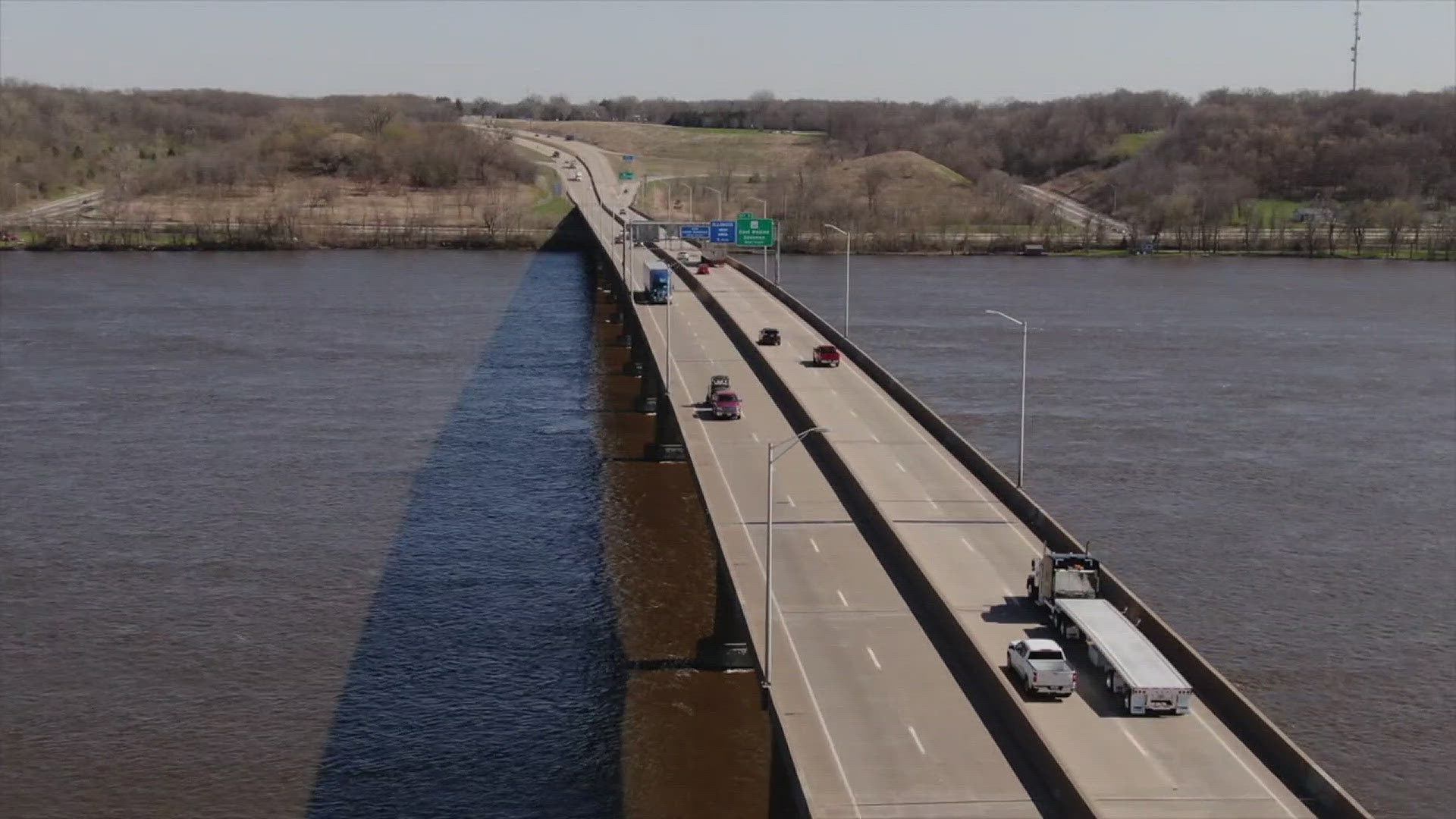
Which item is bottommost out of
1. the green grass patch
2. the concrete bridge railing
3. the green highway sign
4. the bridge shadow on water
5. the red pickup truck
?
the bridge shadow on water

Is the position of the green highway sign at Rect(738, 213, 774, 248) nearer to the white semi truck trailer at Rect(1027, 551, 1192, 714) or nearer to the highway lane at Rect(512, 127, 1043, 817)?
the highway lane at Rect(512, 127, 1043, 817)

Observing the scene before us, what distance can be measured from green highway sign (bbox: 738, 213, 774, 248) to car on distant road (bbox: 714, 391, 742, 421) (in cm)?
5857

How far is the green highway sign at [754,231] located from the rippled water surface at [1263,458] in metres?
6.12

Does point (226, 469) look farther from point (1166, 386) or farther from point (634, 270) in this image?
point (634, 270)

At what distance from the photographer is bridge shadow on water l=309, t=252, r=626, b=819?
35438 mm

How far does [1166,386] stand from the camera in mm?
84312

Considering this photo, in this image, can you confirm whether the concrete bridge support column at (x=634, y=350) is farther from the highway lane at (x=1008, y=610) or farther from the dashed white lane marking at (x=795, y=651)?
the dashed white lane marking at (x=795, y=651)

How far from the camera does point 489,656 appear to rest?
141 feet

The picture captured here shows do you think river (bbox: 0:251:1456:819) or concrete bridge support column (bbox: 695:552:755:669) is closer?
river (bbox: 0:251:1456:819)

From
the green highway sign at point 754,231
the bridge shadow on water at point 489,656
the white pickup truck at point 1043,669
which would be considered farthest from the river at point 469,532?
the green highway sign at point 754,231

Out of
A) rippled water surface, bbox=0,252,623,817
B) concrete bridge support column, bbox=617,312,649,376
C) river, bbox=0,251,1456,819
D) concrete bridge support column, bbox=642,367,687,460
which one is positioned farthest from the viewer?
Result: concrete bridge support column, bbox=617,312,649,376

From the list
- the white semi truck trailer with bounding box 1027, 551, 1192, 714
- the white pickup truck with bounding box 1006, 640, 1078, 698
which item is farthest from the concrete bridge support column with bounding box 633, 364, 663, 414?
the white pickup truck with bounding box 1006, 640, 1078, 698

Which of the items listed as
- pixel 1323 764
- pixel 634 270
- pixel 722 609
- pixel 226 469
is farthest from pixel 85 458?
pixel 634 270

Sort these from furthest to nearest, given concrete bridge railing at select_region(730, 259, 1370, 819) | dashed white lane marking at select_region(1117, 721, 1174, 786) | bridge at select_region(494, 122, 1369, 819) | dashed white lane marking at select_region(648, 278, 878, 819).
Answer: dashed white lane marking at select_region(1117, 721, 1174, 786) < dashed white lane marking at select_region(648, 278, 878, 819) < bridge at select_region(494, 122, 1369, 819) < concrete bridge railing at select_region(730, 259, 1370, 819)
